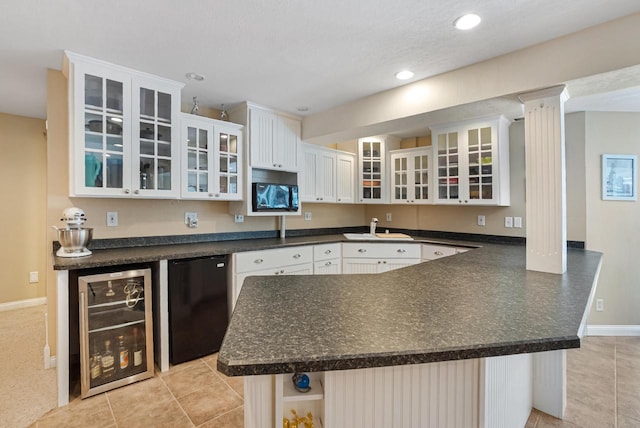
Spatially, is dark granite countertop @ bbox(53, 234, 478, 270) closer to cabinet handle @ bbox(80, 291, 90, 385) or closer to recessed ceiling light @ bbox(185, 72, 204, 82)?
cabinet handle @ bbox(80, 291, 90, 385)

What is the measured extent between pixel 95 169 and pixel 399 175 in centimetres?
340

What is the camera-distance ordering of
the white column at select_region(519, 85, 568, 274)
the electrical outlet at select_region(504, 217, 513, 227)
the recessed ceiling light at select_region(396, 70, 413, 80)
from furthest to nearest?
the electrical outlet at select_region(504, 217, 513, 227) < the recessed ceiling light at select_region(396, 70, 413, 80) < the white column at select_region(519, 85, 568, 274)

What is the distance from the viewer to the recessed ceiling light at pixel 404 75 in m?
2.46

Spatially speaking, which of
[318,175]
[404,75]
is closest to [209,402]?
[318,175]

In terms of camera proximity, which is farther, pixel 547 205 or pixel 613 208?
pixel 613 208

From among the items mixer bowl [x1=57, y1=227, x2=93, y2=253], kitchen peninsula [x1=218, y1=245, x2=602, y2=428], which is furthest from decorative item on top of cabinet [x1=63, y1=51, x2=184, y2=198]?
kitchen peninsula [x1=218, y1=245, x2=602, y2=428]

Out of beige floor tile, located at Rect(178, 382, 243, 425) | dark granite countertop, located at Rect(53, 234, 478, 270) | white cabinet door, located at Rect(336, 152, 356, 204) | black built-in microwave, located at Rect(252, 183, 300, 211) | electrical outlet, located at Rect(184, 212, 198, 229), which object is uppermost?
white cabinet door, located at Rect(336, 152, 356, 204)

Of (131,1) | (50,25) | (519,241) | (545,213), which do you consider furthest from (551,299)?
(50,25)

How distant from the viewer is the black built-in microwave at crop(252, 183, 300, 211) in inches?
131

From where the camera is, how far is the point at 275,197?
350 centimetres

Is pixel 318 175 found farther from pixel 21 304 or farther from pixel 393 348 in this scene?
pixel 21 304

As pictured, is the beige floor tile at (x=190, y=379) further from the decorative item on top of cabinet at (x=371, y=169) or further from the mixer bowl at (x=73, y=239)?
the decorative item on top of cabinet at (x=371, y=169)

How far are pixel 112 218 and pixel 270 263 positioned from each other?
1.48 meters

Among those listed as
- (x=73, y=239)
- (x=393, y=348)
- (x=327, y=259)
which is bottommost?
(x=327, y=259)
